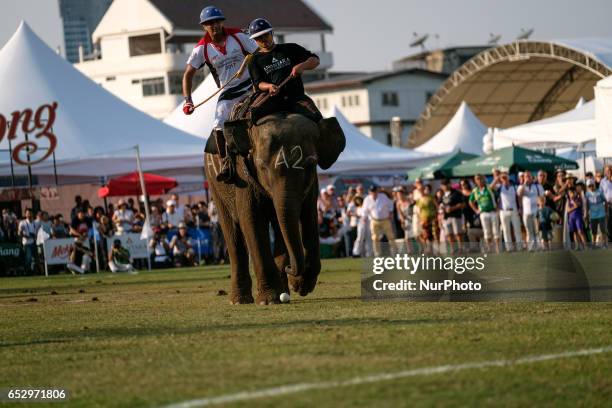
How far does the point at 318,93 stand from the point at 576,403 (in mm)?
119349

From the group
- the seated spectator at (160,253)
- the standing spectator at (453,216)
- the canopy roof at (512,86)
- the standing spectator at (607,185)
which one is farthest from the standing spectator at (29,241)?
the canopy roof at (512,86)

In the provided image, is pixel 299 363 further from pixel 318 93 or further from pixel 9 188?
pixel 318 93

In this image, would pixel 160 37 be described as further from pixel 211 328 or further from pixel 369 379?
pixel 369 379

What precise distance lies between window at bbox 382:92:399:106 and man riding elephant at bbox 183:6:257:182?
358 ft

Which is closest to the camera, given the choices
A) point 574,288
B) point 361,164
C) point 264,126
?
point 574,288

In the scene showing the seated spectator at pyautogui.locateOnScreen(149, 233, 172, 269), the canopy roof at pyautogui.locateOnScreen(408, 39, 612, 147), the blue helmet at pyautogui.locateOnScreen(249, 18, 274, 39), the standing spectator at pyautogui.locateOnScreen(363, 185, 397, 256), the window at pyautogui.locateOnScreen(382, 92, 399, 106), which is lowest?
the seated spectator at pyautogui.locateOnScreen(149, 233, 172, 269)

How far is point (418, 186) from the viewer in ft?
109

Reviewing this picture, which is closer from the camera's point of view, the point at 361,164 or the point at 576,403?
the point at 576,403

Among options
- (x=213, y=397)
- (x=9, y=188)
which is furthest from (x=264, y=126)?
(x=9, y=188)

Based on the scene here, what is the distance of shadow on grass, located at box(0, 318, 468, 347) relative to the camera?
11.2 metres

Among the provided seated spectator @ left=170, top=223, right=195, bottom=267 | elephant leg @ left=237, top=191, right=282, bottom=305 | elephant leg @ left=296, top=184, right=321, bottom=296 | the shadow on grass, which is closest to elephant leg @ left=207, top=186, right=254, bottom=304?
elephant leg @ left=237, top=191, right=282, bottom=305

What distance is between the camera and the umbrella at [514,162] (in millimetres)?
35781

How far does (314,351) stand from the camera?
921 cm

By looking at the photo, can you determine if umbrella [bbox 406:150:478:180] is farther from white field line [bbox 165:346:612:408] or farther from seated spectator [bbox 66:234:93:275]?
white field line [bbox 165:346:612:408]
